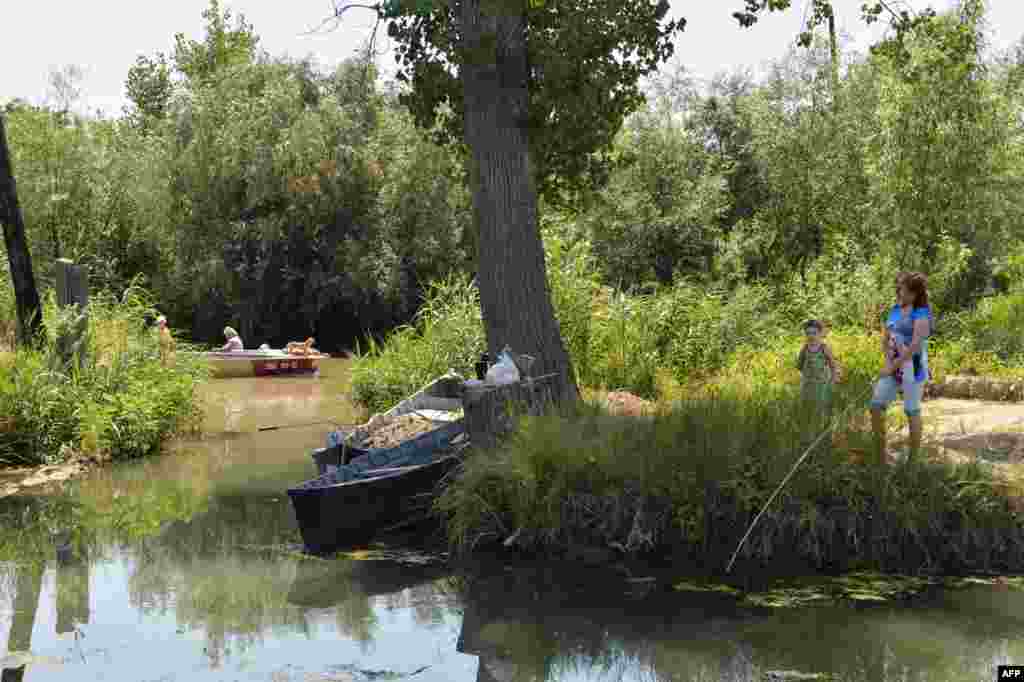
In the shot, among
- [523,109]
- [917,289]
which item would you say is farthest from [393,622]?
[523,109]

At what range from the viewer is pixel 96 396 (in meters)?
14.9

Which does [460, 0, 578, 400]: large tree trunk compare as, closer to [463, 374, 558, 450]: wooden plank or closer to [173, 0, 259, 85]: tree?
[463, 374, 558, 450]: wooden plank

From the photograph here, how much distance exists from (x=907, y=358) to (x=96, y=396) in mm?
9950

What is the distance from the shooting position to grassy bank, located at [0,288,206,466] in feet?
46.1

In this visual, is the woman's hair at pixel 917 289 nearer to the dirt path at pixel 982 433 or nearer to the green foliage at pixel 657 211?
the dirt path at pixel 982 433

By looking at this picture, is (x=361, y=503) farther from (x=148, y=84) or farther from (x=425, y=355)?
(x=148, y=84)

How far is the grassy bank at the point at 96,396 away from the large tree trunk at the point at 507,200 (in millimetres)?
5302

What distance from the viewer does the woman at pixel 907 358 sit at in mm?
9430

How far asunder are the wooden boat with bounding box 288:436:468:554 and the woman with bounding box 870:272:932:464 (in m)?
3.56

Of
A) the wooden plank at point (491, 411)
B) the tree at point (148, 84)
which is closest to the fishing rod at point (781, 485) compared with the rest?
the wooden plank at point (491, 411)

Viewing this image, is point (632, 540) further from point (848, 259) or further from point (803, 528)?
point (848, 259)

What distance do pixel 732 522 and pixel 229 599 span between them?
377cm

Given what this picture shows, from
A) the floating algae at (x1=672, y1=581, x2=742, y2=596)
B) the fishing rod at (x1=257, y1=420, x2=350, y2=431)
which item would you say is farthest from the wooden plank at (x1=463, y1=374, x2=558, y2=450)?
the fishing rod at (x1=257, y1=420, x2=350, y2=431)

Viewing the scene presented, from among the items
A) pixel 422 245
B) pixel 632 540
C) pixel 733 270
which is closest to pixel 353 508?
pixel 632 540
